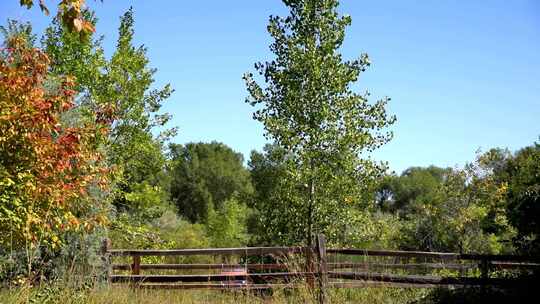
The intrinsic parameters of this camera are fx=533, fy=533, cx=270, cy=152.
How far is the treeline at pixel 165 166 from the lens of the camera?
7520mm

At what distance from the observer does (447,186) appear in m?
20.9

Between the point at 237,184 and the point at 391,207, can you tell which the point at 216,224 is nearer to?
the point at 237,184

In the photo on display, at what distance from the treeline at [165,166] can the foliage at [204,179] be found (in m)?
21.5

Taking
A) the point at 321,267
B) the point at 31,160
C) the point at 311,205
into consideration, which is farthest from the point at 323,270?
the point at 311,205

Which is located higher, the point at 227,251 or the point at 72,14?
the point at 72,14

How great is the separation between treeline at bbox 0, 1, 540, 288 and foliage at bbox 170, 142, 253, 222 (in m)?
21.5

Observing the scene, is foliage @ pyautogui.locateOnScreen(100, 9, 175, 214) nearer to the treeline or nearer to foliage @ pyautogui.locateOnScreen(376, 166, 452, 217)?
the treeline

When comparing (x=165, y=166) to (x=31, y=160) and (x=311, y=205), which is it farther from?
(x=31, y=160)

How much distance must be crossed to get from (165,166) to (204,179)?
31.6m

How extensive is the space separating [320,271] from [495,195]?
1366 centimetres

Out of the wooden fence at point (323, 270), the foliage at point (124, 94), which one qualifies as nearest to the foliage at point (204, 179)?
the foliage at point (124, 94)

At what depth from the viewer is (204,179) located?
53.1 metres

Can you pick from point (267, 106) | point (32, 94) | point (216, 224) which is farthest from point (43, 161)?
point (216, 224)

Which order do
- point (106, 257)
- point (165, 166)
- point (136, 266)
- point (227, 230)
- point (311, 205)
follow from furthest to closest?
1. point (227, 230)
2. point (165, 166)
3. point (311, 205)
4. point (136, 266)
5. point (106, 257)
